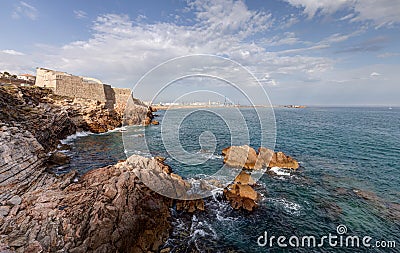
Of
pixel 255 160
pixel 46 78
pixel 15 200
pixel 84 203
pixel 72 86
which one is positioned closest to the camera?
pixel 84 203

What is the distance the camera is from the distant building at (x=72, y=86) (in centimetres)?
4344

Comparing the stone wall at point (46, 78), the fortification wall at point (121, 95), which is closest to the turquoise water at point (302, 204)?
the stone wall at point (46, 78)

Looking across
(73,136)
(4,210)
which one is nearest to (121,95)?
(73,136)

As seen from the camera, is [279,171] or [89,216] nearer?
[89,216]

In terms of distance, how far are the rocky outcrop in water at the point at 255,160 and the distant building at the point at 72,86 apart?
41.9m

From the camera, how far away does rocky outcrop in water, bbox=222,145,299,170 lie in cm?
2119

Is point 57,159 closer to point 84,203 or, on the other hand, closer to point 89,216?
point 84,203

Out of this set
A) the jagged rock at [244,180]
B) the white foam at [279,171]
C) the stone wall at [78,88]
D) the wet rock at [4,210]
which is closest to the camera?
the wet rock at [4,210]

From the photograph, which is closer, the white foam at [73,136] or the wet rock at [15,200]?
the wet rock at [15,200]

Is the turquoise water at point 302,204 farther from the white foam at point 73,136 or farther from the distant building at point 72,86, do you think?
the distant building at point 72,86

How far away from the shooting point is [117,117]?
49.2 m

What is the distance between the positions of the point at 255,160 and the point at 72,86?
4506cm

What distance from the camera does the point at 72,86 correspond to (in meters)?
45.6

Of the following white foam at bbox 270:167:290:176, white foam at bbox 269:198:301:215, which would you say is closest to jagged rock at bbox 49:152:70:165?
white foam at bbox 269:198:301:215
